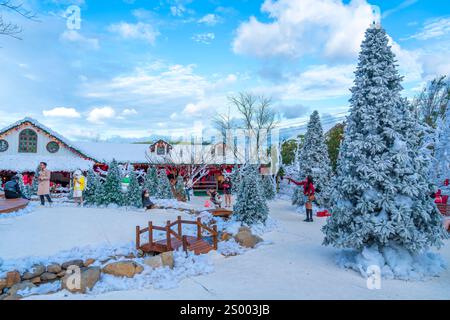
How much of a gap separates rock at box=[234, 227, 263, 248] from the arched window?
872 inches

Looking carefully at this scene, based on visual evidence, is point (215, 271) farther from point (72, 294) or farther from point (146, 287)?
point (72, 294)

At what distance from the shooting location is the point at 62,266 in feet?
26.2

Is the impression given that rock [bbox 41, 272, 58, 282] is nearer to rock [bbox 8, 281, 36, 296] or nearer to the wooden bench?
rock [bbox 8, 281, 36, 296]

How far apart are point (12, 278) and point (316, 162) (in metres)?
14.7

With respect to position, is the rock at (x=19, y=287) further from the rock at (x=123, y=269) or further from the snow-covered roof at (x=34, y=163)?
the snow-covered roof at (x=34, y=163)

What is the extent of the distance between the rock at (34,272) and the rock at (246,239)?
510 cm

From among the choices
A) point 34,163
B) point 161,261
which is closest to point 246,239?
point 161,261

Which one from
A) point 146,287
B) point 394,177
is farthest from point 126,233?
point 394,177

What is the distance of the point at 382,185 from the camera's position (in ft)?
24.5

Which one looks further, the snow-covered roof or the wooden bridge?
the snow-covered roof

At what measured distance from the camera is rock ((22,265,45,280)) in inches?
290

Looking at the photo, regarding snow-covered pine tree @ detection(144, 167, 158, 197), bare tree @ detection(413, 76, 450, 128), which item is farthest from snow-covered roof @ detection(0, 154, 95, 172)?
bare tree @ detection(413, 76, 450, 128)

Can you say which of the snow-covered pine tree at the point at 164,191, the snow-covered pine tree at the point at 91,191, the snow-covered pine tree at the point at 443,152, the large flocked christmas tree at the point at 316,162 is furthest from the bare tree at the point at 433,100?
the snow-covered pine tree at the point at 91,191
